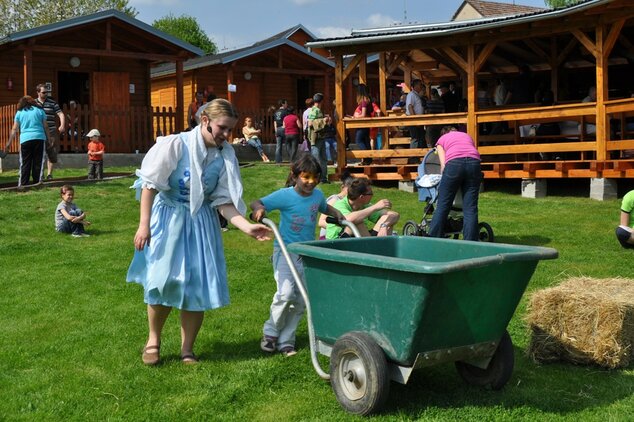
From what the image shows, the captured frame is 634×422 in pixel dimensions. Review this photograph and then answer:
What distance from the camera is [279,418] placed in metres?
4.72

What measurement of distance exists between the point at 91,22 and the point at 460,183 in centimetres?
1647

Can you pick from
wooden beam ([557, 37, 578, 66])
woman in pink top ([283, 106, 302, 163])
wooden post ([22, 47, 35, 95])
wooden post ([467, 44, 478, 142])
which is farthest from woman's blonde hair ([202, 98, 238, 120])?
wooden post ([22, 47, 35, 95])

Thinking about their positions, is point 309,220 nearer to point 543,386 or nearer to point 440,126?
point 543,386

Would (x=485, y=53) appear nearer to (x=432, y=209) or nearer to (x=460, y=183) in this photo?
(x=432, y=209)

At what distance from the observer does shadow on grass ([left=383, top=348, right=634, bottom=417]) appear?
483 centimetres

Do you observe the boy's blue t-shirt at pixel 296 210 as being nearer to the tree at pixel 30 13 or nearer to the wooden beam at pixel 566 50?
the wooden beam at pixel 566 50

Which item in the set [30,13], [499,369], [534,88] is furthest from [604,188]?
[30,13]

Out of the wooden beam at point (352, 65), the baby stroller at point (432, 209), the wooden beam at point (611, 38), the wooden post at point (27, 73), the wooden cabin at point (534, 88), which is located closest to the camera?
the baby stroller at point (432, 209)

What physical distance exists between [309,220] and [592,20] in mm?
10987

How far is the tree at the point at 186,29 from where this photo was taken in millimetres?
87000

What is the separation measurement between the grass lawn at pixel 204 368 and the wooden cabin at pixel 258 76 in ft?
65.7

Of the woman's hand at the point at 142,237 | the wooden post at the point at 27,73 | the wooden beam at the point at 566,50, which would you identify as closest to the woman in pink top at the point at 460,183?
the woman's hand at the point at 142,237

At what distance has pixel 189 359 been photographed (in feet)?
18.9

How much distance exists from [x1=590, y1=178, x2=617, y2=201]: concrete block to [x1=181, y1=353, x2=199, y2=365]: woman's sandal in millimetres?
10741
